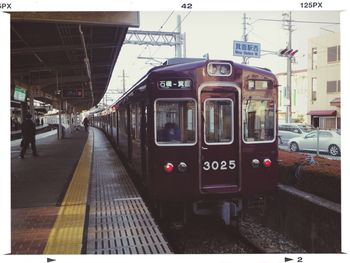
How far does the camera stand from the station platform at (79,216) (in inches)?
162

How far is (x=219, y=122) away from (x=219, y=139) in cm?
22

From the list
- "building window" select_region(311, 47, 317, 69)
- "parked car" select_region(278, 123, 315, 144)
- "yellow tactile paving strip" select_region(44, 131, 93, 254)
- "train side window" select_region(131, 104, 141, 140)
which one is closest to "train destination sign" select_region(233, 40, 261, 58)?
"train side window" select_region(131, 104, 141, 140)

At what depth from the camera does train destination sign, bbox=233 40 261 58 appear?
5609 millimetres

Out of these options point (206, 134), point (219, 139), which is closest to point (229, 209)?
point (219, 139)

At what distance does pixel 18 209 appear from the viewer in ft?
18.1

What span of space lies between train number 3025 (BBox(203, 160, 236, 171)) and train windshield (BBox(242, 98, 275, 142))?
0.37m

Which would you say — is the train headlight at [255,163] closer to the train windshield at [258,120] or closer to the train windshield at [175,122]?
the train windshield at [258,120]

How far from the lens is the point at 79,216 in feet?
16.8

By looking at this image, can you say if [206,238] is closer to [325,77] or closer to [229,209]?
[229,209]

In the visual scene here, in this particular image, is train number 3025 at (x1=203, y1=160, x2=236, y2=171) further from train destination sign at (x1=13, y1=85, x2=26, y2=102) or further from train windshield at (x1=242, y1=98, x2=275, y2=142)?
train destination sign at (x1=13, y1=85, x2=26, y2=102)

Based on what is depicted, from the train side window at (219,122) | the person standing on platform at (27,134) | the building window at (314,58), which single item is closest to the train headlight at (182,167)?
the train side window at (219,122)
